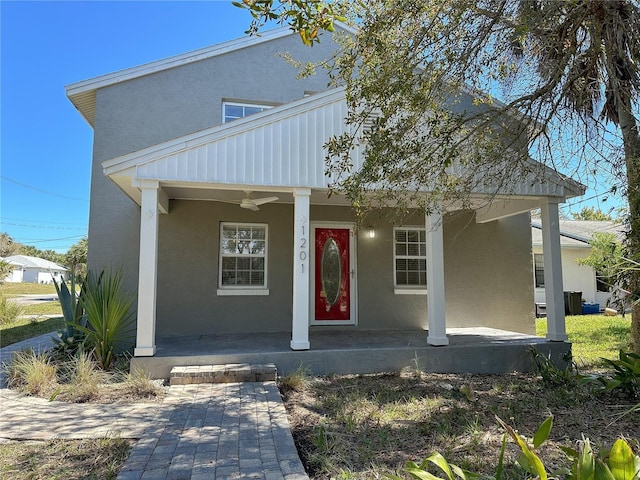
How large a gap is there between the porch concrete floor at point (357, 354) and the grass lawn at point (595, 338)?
134 centimetres

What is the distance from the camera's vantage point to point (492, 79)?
5848 mm

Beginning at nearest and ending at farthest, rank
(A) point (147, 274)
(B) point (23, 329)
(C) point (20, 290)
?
1. (A) point (147, 274)
2. (B) point (23, 329)
3. (C) point (20, 290)

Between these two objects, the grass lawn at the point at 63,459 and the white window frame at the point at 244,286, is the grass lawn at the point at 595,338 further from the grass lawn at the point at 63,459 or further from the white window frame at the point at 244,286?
the grass lawn at the point at 63,459

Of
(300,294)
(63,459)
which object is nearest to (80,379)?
(63,459)

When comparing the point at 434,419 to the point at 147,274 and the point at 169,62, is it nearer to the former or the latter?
the point at 147,274

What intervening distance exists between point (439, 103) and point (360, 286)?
4672mm

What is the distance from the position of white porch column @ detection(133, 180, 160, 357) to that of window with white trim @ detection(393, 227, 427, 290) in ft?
18.0

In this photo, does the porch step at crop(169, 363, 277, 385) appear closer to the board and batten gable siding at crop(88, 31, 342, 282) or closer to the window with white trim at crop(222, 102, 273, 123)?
the board and batten gable siding at crop(88, 31, 342, 282)

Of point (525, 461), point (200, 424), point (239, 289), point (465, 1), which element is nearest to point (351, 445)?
point (200, 424)

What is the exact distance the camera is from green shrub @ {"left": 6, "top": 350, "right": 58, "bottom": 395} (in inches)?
207

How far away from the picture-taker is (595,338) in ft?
33.8

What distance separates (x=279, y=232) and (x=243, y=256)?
0.95 meters

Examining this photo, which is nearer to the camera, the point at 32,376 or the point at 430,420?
the point at 430,420

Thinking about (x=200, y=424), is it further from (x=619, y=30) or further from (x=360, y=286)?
(x=619, y=30)
